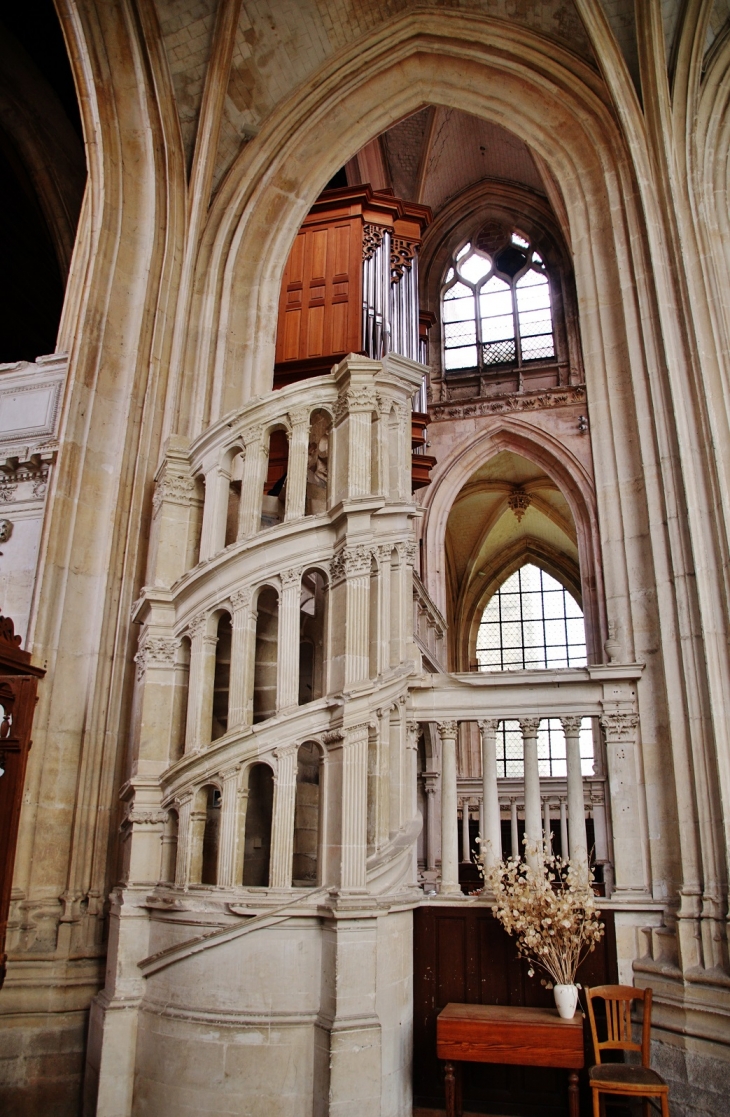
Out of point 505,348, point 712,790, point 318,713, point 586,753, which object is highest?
point 505,348

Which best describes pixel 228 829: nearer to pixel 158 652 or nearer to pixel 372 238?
pixel 158 652

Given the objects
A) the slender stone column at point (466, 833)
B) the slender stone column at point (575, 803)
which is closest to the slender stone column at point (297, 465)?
the slender stone column at point (575, 803)

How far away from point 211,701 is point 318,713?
2.77 ft

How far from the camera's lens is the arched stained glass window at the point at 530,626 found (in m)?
17.8

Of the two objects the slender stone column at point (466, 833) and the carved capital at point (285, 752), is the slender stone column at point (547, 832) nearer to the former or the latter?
the slender stone column at point (466, 833)

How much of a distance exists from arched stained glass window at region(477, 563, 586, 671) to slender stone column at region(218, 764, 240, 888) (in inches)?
520

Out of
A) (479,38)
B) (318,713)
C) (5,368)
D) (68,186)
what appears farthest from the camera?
(68,186)

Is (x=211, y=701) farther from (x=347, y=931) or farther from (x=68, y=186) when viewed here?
(x=68, y=186)

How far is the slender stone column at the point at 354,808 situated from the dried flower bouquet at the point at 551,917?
884mm

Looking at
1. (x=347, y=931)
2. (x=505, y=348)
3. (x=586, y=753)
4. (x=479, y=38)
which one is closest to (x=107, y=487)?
(x=347, y=931)

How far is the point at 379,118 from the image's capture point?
8844 mm

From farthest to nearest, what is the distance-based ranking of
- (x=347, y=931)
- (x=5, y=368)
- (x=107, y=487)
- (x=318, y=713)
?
(x=5, y=368), (x=107, y=487), (x=318, y=713), (x=347, y=931)

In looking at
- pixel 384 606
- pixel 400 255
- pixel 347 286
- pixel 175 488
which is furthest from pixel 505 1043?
pixel 400 255

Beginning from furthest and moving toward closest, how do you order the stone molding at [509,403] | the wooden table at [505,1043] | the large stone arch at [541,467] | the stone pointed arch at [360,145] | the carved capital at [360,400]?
1. the stone molding at [509,403]
2. the large stone arch at [541,467]
3. the stone pointed arch at [360,145]
4. the carved capital at [360,400]
5. the wooden table at [505,1043]
